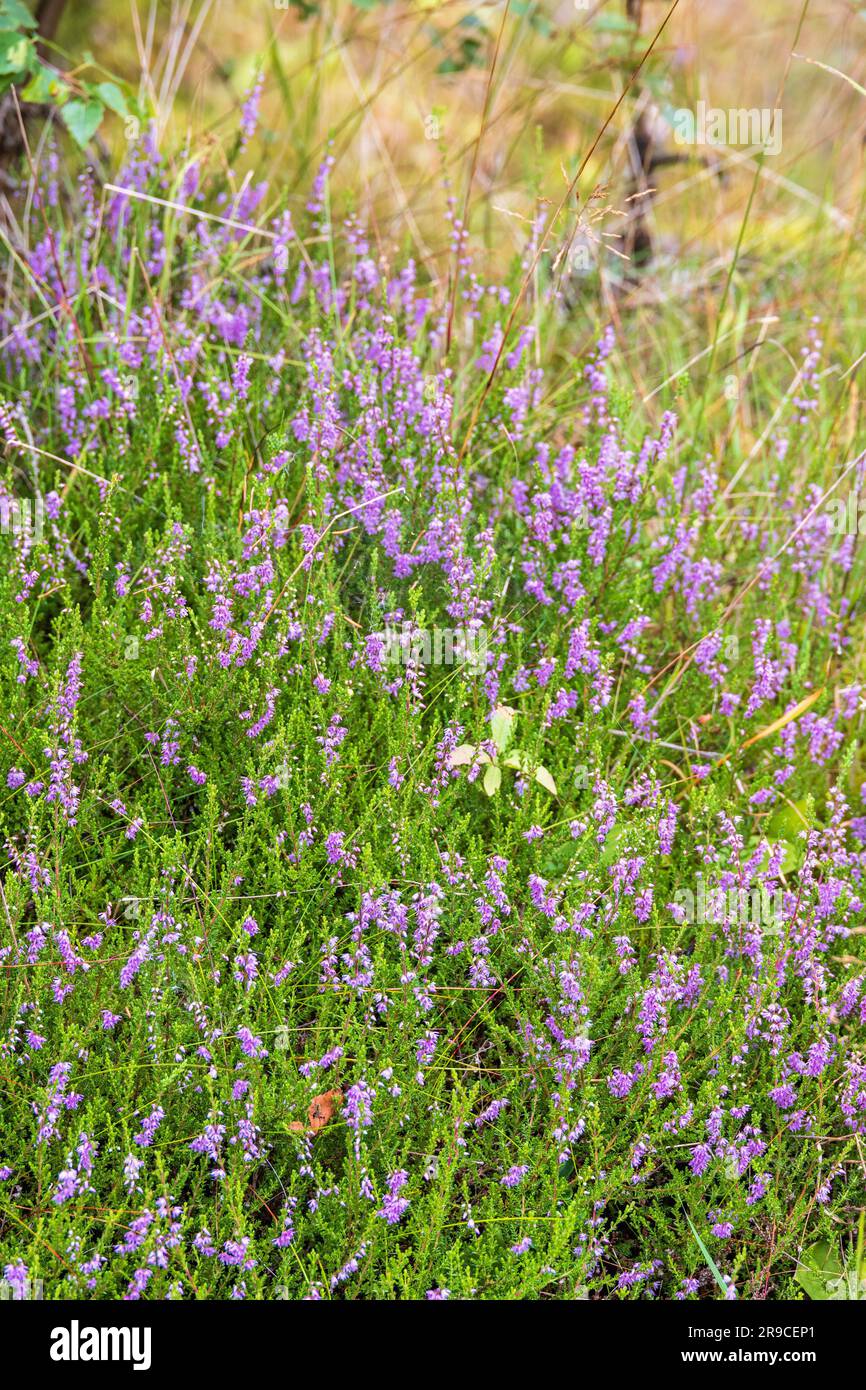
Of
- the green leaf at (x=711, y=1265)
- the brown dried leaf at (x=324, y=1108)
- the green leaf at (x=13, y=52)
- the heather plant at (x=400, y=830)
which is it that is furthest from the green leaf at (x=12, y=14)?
the green leaf at (x=711, y=1265)

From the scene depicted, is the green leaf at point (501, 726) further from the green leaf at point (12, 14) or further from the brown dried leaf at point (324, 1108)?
the green leaf at point (12, 14)

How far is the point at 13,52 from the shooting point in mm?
3578

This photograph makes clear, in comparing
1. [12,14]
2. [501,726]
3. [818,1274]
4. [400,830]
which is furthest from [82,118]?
[818,1274]

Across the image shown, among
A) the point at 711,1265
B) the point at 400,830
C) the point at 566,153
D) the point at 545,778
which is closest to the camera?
the point at 711,1265

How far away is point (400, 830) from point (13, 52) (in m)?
2.51

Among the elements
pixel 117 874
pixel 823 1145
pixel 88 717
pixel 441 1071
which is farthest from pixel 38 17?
pixel 823 1145

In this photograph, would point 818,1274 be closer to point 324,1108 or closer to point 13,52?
point 324,1108

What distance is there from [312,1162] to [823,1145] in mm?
1027

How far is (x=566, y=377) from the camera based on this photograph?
4406mm

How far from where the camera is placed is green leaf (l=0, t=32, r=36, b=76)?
3.57 metres

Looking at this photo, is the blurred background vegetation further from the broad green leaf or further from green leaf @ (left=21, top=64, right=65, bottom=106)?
the broad green leaf

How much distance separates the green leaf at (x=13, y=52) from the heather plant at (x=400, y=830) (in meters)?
0.45

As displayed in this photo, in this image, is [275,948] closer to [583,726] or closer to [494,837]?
[494,837]

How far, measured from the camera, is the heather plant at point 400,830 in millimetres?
2297
